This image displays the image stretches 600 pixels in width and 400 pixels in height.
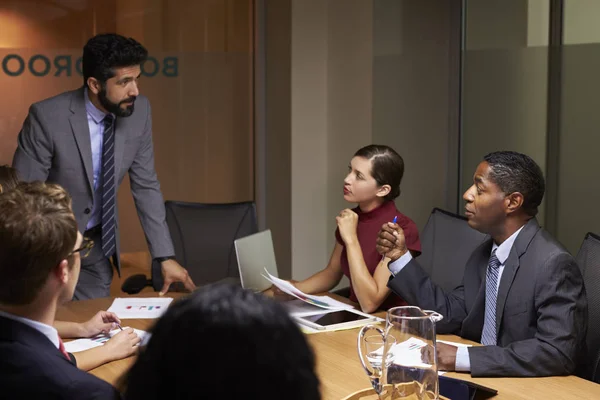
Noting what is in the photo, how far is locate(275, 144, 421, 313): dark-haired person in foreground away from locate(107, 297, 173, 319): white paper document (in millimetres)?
475

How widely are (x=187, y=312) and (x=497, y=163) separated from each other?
2030mm

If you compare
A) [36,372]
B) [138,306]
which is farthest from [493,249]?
[36,372]

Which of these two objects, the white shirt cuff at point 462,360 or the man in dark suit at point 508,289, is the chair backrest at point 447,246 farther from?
the white shirt cuff at point 462,360

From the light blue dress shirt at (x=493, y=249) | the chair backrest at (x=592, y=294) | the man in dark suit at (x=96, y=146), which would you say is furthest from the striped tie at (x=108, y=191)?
the chair backrest at (x=592, y=294)

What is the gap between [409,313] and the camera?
1.92 m

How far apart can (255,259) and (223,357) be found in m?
2.31

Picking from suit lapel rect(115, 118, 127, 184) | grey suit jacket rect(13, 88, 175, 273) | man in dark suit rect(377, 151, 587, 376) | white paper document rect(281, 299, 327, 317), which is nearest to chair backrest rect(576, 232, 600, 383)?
man in dark suit rect(377, 151, 587, 376)

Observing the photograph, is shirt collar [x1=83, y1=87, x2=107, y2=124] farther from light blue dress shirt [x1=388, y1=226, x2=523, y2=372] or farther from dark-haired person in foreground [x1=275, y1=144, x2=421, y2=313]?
light blue dress shirt [x1=388, y1=226, x2=523, y2=372]

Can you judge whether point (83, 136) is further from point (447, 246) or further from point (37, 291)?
point (37, 291)

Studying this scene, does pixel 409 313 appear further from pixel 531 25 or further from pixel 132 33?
pixel 132 33

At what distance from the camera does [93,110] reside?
3721 millimetres

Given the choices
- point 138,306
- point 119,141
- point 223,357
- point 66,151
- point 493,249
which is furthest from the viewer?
point 119,141

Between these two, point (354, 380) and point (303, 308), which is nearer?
point (354, 380)

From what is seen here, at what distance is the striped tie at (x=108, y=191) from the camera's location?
3.67m
